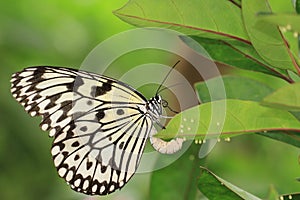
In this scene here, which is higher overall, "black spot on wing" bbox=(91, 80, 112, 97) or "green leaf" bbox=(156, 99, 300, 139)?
"black spot on wing" bbox=(91, 80, 112, 97)

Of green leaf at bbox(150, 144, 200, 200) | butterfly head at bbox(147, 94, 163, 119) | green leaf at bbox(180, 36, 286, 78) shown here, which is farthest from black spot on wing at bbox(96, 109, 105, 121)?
green leaf at bbox(180, 36, 286, 78)

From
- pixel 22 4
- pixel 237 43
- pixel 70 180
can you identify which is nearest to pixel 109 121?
pixel 70 180

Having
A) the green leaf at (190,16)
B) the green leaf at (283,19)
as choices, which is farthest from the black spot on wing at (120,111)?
the green leaf at (283,19)

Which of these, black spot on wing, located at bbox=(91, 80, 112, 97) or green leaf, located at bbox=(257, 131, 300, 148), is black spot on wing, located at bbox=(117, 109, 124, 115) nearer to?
black spot on wing, located at bbox=(91, 80, 112, 97)

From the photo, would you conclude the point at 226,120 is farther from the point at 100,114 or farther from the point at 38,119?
the point at 38,119

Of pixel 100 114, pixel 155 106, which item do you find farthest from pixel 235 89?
pixel 100 114

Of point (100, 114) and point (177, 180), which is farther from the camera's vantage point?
point (100, 114)

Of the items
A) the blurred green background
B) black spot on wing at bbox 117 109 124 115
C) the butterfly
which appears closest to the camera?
the butterfly

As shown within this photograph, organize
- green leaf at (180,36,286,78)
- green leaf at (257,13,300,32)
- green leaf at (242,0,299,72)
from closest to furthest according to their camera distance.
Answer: green leaf at (257,13,300,32) → green leaf at (242,0,299,72) → green leaf at (180,36,286,78)
